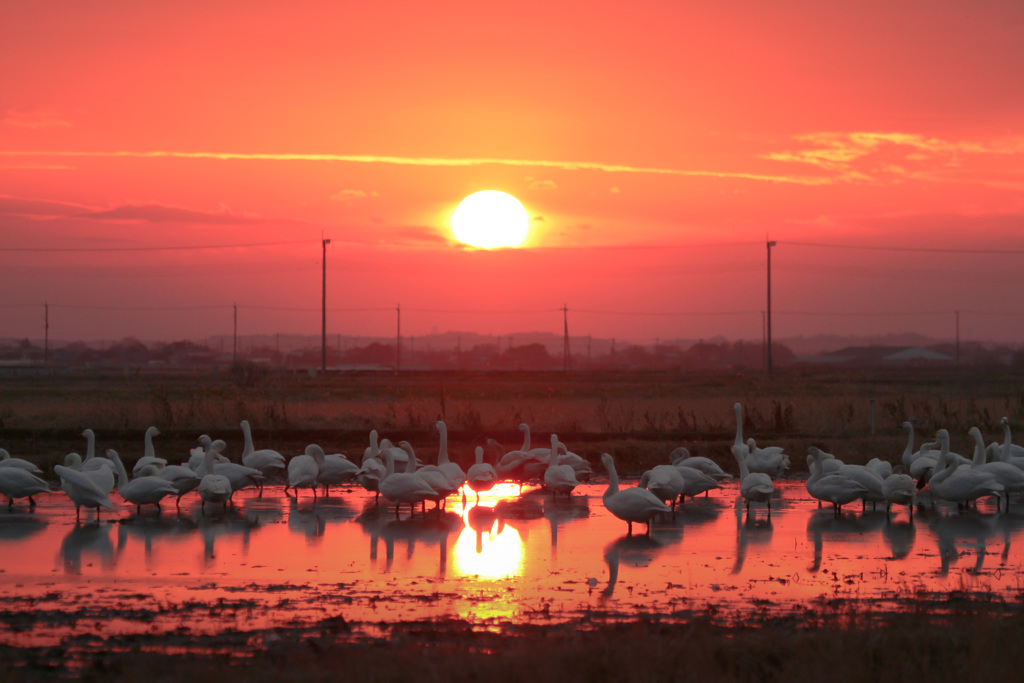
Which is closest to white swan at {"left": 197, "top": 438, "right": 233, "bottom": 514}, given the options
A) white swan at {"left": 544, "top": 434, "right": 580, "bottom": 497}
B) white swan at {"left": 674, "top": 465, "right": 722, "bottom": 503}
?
white swan at {"left": 544, "top": 434, "right": 580, "bottom": 497}

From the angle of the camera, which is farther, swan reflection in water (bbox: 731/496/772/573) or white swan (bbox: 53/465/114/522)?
white swan (bbox: 53/465/114/522)

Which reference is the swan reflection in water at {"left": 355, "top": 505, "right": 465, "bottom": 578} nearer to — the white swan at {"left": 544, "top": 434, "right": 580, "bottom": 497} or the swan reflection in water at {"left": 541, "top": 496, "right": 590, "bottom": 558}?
the swan reflection in water at {"left": 541, "top": 496, "right": 590, "bottom": 558}

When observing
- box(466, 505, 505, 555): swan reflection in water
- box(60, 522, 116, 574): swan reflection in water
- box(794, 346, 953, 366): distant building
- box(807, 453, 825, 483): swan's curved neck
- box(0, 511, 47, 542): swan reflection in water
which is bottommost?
box(466, 505, 505, 555): swan reflection in water

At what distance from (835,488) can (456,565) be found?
659 cm

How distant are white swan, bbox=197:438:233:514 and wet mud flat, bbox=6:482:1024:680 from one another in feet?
1.11

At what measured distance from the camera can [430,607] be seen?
27.6 ft

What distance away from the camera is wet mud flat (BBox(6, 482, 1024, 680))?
6582 millimetres

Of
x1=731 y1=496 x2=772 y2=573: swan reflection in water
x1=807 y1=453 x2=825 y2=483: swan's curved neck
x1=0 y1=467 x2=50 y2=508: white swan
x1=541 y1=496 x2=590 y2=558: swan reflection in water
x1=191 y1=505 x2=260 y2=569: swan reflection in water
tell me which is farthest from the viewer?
x1=807 y1=453 x2=825 y2=483: swan's curved neck

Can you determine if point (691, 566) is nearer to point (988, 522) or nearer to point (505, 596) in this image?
point (505, 596)

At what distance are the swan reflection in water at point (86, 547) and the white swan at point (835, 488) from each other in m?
9.90

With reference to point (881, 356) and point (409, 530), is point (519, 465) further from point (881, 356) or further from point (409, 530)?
point (881, 356)

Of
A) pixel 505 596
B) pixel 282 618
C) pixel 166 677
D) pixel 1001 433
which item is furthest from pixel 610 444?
pixel 166 677

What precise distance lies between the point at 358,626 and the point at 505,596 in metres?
1.72

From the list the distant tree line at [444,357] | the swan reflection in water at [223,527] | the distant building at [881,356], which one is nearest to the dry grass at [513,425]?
the swan reflection in water at [223,527]
